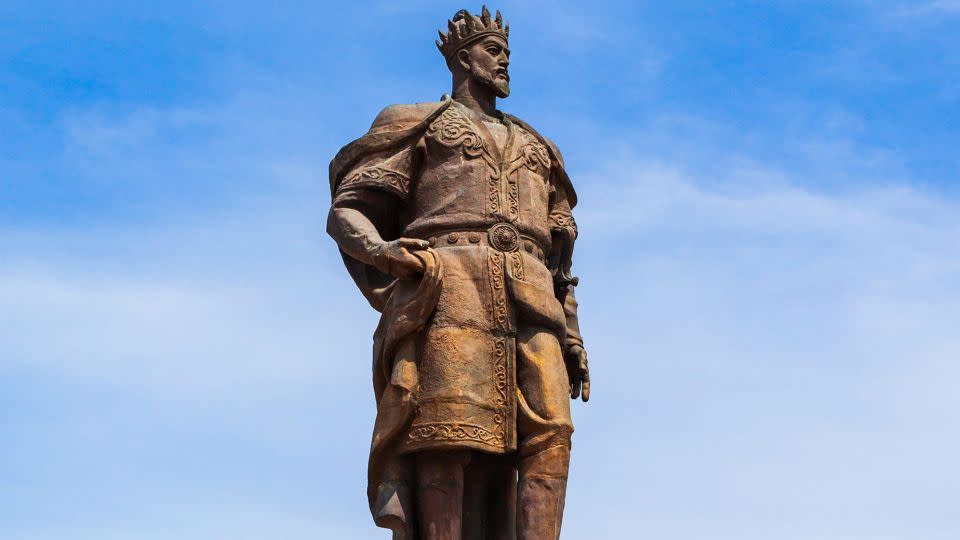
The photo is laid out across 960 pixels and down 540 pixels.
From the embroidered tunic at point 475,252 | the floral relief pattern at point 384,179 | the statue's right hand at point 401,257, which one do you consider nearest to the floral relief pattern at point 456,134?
the embroidered tunic at point 475,252

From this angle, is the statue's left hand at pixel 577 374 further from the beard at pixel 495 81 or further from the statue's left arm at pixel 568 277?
the beard at pixel 495 81

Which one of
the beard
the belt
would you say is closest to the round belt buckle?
the belt

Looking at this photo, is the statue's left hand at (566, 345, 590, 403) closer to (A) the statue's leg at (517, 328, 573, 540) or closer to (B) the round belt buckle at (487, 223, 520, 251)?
(A) the statue's leg at (517, 328, 573, 540)

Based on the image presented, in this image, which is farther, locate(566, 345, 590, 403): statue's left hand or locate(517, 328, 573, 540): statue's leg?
locate(566, 345, 590, 403): statue's left hand

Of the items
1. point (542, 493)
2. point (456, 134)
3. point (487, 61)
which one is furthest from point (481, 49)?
point (542, 493)

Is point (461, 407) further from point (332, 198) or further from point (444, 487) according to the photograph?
point (332, 198)

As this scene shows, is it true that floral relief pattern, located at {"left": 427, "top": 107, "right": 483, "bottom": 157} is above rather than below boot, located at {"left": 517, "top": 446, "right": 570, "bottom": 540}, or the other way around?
above

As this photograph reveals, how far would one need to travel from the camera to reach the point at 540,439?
12.8 meters

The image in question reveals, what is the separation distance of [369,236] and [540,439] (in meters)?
1.72

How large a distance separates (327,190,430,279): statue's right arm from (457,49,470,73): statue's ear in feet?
3.66

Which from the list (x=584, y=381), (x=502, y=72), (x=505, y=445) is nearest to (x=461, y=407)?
(x=505, y=445)

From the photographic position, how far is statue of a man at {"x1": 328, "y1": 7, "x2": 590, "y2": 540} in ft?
41.6

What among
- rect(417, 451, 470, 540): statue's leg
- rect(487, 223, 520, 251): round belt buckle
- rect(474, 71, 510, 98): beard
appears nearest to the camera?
rect(417, 451, 470, 540): statue's leg

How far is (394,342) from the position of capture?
12867mm
